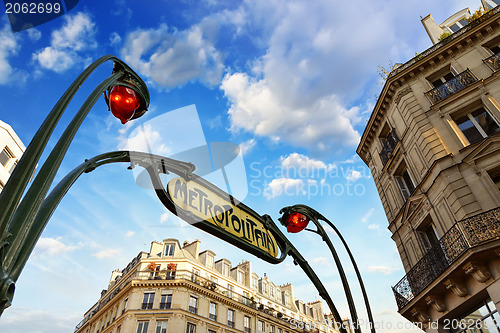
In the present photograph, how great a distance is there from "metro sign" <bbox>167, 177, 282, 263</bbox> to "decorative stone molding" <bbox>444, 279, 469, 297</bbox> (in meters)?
8.77

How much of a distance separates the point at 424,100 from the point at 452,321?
9.42 metres

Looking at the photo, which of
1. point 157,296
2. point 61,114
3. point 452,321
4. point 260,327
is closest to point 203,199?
point 61,114

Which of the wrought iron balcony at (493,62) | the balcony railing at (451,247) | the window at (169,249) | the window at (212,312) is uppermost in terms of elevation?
the window at (169,249)

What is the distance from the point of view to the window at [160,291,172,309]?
32.0 m

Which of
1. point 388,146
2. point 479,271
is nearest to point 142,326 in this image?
point 388,146

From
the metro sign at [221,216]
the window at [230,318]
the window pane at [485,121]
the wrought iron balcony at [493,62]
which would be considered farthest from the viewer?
the window at [230,318]

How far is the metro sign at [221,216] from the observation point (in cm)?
314

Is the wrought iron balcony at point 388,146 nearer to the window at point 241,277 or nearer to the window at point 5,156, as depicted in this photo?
the window at point 241,277

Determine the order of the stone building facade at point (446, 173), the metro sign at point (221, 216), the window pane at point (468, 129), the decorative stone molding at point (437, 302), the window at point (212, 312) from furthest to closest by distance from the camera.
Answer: the window at point (212, 312), the window pane at point (468, 129), the decorative stone molding at point (437, 302), the stone building facade at point (446, 173), the metro sign at point (221, 216)

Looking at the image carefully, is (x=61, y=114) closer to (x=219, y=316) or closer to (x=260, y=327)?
(x=219, y=316)

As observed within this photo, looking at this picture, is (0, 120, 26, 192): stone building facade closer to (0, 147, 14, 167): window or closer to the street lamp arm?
(0, 147, 14, 167): window

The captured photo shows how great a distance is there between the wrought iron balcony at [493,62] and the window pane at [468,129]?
7.56 ft

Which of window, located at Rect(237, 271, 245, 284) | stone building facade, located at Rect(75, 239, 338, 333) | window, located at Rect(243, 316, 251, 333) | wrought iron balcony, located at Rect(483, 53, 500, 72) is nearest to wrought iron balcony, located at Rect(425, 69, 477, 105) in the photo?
wrought iron balcony, located at Rect(483, 53, 500, 72)

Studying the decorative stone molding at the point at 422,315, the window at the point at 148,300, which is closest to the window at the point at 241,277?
the window at the point at 148,300
